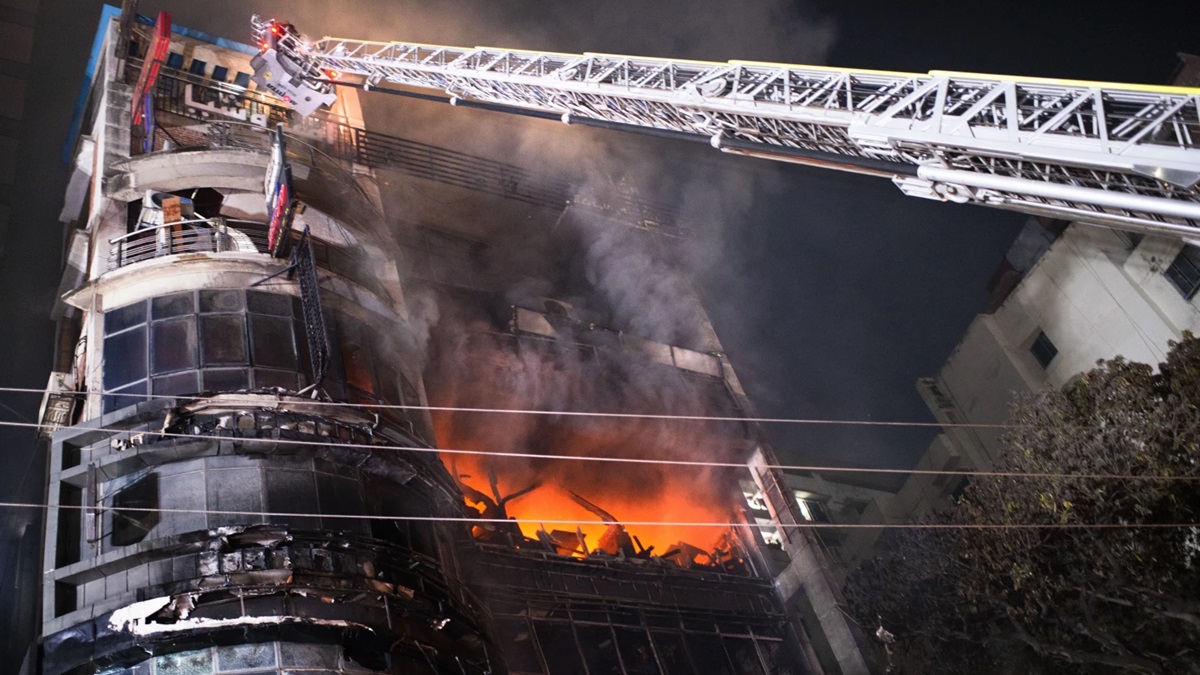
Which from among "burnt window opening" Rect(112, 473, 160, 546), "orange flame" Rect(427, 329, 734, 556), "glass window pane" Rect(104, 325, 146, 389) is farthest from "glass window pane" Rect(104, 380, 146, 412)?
"orange flame" Rect(427, 329, 734, 556)

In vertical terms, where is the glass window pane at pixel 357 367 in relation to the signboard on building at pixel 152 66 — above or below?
below

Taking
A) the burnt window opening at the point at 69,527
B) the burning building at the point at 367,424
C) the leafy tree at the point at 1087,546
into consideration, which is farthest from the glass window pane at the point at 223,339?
the leafy tree at the point at 1087,546

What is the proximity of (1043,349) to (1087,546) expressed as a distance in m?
16.6

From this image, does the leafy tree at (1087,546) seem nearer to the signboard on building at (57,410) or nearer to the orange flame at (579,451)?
the orange flame at (579,451)

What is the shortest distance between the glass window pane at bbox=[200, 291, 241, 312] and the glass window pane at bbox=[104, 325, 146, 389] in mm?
1340

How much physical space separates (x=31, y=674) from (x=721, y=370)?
88.1ft

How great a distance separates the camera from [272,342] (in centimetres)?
2011

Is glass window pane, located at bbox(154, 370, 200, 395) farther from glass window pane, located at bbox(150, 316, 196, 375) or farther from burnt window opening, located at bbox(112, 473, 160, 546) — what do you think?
burnt window opening, located at bbox(112, 473, 160, 546)

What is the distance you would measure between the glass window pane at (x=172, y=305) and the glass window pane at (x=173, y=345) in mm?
195

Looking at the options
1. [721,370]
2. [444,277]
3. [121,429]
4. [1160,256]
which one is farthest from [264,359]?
[1160,256]

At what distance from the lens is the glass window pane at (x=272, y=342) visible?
19.8 metres

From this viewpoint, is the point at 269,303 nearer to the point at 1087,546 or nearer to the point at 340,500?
the point at 340,500

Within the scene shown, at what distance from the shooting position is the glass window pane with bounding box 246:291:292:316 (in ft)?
67.5

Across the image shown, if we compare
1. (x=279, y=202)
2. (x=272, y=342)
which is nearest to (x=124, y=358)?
(x=272, y=342)
